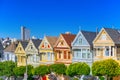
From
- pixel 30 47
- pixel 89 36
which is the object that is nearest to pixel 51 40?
pixel 30 47

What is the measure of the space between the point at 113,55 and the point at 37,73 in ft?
47.0

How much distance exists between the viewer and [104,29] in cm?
5719

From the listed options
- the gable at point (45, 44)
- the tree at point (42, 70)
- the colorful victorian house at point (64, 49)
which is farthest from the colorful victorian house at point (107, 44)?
the gable at point (45, 44)

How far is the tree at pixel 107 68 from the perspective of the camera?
52.9 m

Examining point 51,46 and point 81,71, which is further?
point 51,46

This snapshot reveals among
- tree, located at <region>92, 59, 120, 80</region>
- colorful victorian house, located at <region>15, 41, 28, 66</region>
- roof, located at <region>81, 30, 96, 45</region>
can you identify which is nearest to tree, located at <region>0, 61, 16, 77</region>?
colorful victorian house, located at <region>15, 41, 28, 66</region>

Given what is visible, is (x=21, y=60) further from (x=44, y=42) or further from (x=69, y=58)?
(x=69, y=58)

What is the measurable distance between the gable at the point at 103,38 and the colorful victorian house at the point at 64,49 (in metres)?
6.59

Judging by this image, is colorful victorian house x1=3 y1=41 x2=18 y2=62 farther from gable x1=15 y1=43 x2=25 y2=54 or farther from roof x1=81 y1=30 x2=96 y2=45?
roof x1=81 y1=30 x2=96 y2=45

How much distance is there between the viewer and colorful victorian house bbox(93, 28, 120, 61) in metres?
56.6

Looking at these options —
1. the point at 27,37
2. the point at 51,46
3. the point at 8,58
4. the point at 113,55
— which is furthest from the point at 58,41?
the point at 27,37

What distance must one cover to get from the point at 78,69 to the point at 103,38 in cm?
635

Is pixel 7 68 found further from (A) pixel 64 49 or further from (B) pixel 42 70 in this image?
(A) pixel 64 49

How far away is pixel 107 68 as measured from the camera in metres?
53.0
